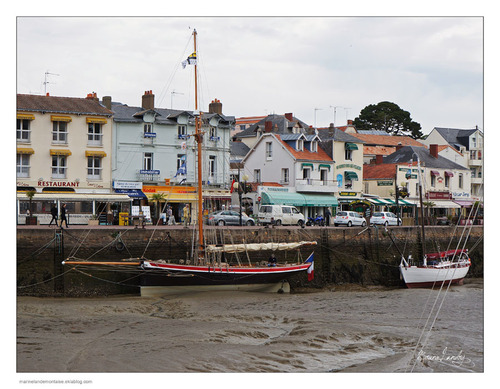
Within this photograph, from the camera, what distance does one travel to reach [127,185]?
152 ft

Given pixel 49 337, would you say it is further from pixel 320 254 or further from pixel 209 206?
pixel 209 206

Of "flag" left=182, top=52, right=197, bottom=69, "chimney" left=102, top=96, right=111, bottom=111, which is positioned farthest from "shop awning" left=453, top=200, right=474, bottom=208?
"flag" left=182, top=52, right=197, bottom=69

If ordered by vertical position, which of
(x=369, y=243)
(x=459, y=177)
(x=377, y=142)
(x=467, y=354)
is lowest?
(x=467, y=354)

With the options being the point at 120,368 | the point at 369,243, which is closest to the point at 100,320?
the point at 120,368

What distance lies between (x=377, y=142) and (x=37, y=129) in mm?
50640

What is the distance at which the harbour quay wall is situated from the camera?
29859 millimetres

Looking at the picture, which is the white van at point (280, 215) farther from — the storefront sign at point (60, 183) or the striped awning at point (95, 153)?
the storefront sign at point (60, 183)

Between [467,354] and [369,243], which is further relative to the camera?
[369,243]

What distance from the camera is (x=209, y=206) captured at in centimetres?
4841

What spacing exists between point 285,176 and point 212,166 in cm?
882

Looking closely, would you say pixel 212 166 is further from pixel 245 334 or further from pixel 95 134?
pixel 245 334

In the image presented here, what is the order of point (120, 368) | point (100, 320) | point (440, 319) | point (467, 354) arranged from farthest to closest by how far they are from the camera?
point (440, 319), point (100, 320), point (467, 354), point (120, 368)

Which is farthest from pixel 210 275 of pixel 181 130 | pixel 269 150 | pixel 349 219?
pixel 269 150

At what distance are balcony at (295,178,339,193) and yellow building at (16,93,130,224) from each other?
56.7ft
